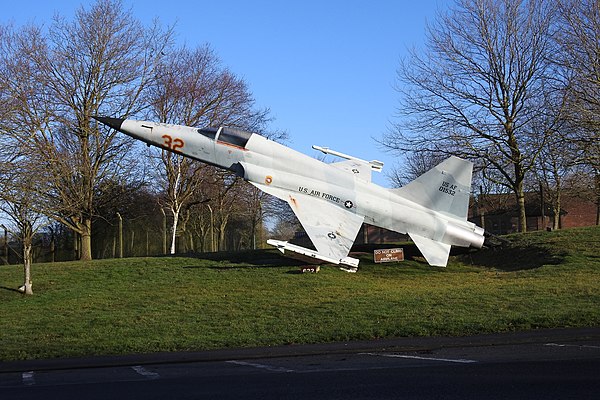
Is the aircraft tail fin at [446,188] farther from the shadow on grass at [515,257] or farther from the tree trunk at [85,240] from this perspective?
the tree trunk at [85,240]

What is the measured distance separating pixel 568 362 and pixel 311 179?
1537cm

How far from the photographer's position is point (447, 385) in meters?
7.49

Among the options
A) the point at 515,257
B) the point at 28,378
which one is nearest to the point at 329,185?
the point at 515,257

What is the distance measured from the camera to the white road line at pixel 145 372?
30.8 feet

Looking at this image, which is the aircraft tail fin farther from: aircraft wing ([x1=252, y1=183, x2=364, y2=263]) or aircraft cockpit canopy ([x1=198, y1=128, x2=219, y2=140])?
aircraft cockpit canopy ([x1=198, y1=128, x2=219, y2=140])

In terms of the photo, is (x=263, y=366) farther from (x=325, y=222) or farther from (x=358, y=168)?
(x=358, y=168)

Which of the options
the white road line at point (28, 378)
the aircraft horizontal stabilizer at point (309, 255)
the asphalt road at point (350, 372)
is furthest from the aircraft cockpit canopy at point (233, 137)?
the white road line at point (28, 378)

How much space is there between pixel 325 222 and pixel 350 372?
46.4ft

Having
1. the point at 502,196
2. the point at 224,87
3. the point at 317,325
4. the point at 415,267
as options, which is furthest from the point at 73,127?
the point at 502,196

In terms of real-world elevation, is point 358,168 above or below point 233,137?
below

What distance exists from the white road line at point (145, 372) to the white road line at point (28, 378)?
4.84ft

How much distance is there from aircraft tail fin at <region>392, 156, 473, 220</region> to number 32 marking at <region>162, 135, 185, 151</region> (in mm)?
7842

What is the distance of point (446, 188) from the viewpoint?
78.5 ft

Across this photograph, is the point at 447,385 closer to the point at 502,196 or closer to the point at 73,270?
the point at 73,270
